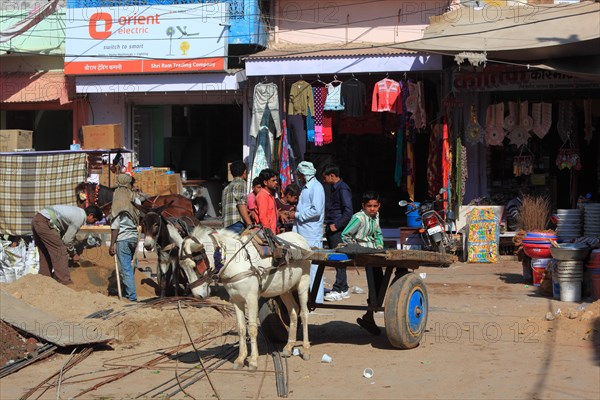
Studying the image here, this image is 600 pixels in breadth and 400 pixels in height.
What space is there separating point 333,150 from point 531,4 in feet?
17.0

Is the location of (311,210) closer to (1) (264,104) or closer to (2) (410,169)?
(2) (410,169)

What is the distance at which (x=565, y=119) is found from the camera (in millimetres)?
16547

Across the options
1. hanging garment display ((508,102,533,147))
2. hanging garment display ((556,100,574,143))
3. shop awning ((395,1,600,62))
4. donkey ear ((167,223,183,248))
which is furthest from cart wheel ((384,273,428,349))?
hanging garment display ((556,100,574,143))

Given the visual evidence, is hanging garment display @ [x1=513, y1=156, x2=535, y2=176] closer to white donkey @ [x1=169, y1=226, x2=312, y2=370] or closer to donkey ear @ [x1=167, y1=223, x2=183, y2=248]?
donkey ear @ [x1=167, y1=223, x2=183, y2=248]

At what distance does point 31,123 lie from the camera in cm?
2119

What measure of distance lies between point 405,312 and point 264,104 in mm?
9369

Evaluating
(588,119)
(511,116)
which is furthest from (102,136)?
(588,119)

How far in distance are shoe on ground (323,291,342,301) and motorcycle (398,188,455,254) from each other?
441 cm

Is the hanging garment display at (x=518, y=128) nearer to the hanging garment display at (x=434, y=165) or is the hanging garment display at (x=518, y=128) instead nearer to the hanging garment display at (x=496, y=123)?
the hanging garment display at (x=496, y=123)

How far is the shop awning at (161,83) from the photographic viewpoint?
59.5 ft

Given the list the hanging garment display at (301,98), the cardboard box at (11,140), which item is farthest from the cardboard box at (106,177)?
the hanging garment display at (301,98)

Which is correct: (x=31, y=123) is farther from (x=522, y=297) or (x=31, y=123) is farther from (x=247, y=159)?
(x=522, y=297)

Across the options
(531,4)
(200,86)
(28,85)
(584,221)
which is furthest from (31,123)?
(584,221)

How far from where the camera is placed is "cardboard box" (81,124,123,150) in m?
18.5
